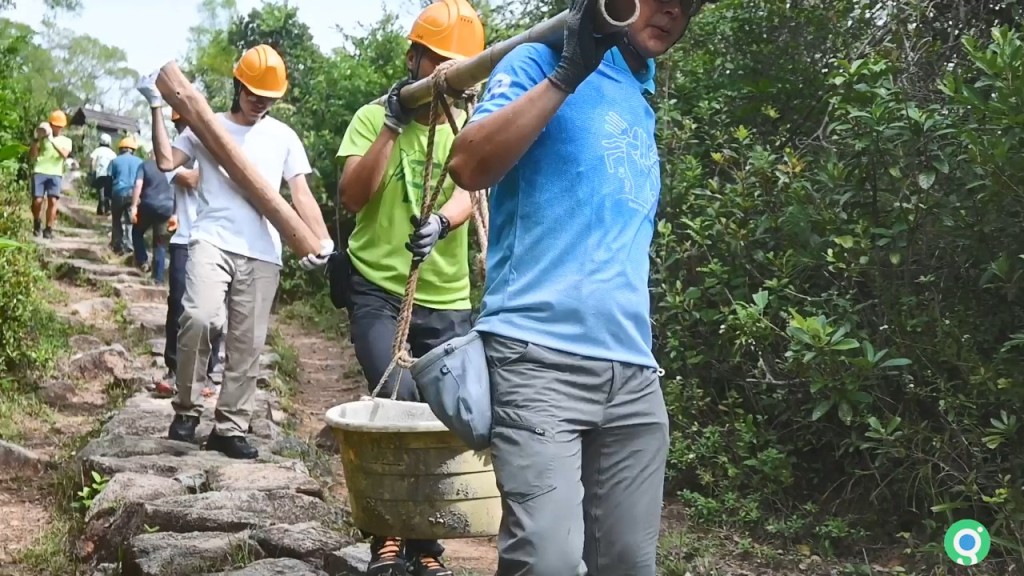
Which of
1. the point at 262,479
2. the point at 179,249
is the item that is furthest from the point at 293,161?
the point at 179,249

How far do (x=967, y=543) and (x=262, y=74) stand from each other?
142 inches

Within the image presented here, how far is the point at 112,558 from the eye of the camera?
449 centimetres

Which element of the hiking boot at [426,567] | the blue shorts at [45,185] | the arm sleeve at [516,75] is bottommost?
the hiking boot at [426,567]

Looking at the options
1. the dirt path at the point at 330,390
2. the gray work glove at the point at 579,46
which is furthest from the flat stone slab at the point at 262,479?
the gray work glove at the point at 579,46

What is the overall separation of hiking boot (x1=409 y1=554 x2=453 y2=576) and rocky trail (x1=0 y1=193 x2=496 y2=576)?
242 mm

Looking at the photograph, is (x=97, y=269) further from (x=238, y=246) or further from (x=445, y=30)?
(x=445, y=30)

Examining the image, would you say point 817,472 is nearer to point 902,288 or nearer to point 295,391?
point 902,288

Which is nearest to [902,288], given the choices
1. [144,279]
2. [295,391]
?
[295,391]

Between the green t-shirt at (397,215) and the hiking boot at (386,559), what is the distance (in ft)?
2.82

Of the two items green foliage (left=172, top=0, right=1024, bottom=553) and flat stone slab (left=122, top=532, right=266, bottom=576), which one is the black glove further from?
green foliage (left=172, top=0, right=1024, bottom=553)

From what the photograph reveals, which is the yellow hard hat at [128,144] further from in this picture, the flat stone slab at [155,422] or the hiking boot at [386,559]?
the hiking boot at [386,559]

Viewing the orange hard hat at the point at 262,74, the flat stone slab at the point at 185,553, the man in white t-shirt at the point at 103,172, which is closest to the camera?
the flat stone slab at the point at 185,553

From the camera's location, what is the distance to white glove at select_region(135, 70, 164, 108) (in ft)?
18.9

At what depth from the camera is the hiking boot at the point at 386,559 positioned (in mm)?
3760
